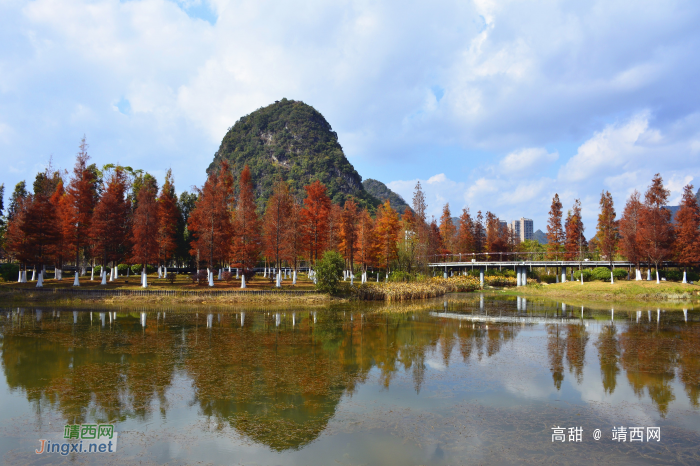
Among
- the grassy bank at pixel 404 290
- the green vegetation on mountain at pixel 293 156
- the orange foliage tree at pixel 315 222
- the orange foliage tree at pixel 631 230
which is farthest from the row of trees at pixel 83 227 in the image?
the green vegetation on mountain at pixel 293 156

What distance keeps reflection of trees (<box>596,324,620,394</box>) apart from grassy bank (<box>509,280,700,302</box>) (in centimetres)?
2200

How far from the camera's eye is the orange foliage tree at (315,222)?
4656 centimetres

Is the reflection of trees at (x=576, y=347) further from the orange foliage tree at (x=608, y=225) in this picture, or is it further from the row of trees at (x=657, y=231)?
the orange foliage tree at (x=608, y=225)

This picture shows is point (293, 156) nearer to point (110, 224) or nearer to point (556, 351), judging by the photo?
point (110, 224)

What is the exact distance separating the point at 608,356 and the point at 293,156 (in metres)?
171

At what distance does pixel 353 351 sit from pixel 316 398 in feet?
20.0

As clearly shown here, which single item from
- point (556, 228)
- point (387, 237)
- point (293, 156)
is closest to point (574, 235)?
point (556, 228)

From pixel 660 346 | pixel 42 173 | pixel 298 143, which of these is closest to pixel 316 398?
pixel 660 346

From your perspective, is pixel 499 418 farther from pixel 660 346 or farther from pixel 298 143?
pixel 298 143

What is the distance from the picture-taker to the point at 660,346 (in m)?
16.6

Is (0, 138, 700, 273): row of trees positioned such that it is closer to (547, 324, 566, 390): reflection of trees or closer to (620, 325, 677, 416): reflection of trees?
(547, 324, 566, 390): reflection of trees

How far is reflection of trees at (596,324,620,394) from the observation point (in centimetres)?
1190

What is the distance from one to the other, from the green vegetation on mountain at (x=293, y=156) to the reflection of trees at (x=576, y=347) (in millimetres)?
118269

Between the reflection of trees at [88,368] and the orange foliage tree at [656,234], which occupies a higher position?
the orange foliage tree at [656,234]
